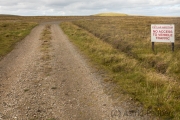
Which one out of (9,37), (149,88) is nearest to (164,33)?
(149,88)

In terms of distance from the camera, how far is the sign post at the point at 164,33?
12.5 metres

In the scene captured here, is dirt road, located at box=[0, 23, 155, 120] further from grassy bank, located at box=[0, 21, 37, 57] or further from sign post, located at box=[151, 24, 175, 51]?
grassy bank, located at box=[0, 21, 37, 57]

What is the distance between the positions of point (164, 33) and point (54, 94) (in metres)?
8.99

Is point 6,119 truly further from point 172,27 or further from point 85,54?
point 172,27

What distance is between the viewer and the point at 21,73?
30.2 ft

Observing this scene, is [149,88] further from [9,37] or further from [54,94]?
[9,37]

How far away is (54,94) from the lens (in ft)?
21.7

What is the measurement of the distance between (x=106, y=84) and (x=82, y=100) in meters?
1.65

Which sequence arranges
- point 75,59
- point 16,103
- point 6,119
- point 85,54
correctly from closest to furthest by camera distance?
point 6,119, point 16,103, point 75,59, point 85,54

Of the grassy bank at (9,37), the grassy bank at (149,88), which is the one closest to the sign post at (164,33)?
the grassy bank at (149,88)

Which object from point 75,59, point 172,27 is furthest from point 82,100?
point 172,27

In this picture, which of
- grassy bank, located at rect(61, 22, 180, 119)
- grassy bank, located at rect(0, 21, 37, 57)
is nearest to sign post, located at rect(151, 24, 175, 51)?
grassy bank, located at rect(61, 22, 180, 119)

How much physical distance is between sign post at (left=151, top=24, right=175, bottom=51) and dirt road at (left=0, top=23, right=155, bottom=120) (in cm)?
556

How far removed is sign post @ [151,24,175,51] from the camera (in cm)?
1246
